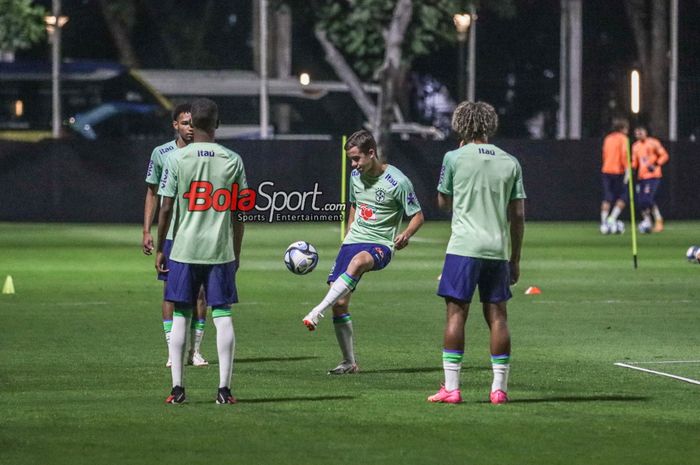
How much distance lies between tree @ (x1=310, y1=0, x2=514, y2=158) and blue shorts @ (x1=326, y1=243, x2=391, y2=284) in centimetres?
2551

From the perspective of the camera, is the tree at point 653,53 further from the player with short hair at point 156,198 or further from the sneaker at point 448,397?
the sneaker at point 448,397

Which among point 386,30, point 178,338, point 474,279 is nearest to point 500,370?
point 474,279

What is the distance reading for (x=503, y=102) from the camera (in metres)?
56.0

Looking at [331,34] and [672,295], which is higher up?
[331,34]

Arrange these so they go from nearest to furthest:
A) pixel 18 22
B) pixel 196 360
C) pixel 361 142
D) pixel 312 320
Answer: pixel 312 320, pixel 361 142, pixel 196 360, pixel 18 22

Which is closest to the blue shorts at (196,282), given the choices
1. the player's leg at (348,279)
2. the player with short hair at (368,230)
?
the player's leg at (348,279)

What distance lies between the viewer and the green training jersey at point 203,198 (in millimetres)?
11102

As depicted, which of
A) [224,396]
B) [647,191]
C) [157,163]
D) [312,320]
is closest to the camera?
[224,396]

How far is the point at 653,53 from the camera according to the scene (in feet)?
159

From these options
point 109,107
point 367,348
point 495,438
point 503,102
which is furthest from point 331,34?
point 495,438

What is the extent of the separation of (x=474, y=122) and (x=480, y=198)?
0.49 meters

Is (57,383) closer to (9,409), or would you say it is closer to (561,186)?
(9,409)

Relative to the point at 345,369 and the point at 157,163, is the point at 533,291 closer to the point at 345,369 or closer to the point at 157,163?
the point at 345,369

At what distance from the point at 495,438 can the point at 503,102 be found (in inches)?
1825
